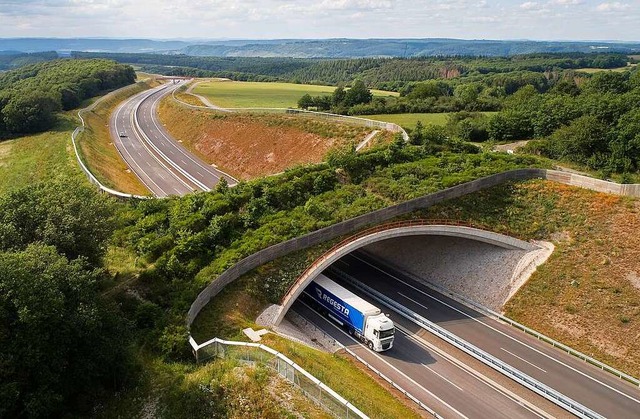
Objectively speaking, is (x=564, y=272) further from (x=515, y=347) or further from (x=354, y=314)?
(x=354, y=314)

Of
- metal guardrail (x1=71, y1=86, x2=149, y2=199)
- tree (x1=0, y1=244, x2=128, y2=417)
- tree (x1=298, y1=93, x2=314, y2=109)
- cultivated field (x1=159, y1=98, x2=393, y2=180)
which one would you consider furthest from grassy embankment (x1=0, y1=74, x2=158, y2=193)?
tree (x1=0, y1=244, x2=128, y2=417)

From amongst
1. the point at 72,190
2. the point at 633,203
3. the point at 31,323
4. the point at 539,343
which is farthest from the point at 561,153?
the point at 31,323

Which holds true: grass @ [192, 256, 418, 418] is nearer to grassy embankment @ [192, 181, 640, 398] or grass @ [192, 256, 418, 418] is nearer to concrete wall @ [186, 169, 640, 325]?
grassy embankment @ [192, 181, 640, 398]

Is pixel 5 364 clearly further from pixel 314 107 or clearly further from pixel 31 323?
pixel 314 107

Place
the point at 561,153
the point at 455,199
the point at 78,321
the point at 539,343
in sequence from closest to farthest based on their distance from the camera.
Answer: the point at 78,321 < the point at 539,343 < the point at 455,199 < the point at 561,153

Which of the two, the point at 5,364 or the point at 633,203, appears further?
the point at 633,203

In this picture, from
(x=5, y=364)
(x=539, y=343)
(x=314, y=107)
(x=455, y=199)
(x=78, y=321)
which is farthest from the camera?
(x=314, y=107)

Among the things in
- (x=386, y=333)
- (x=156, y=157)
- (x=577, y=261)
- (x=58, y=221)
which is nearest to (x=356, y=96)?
(x=156, y=157)
